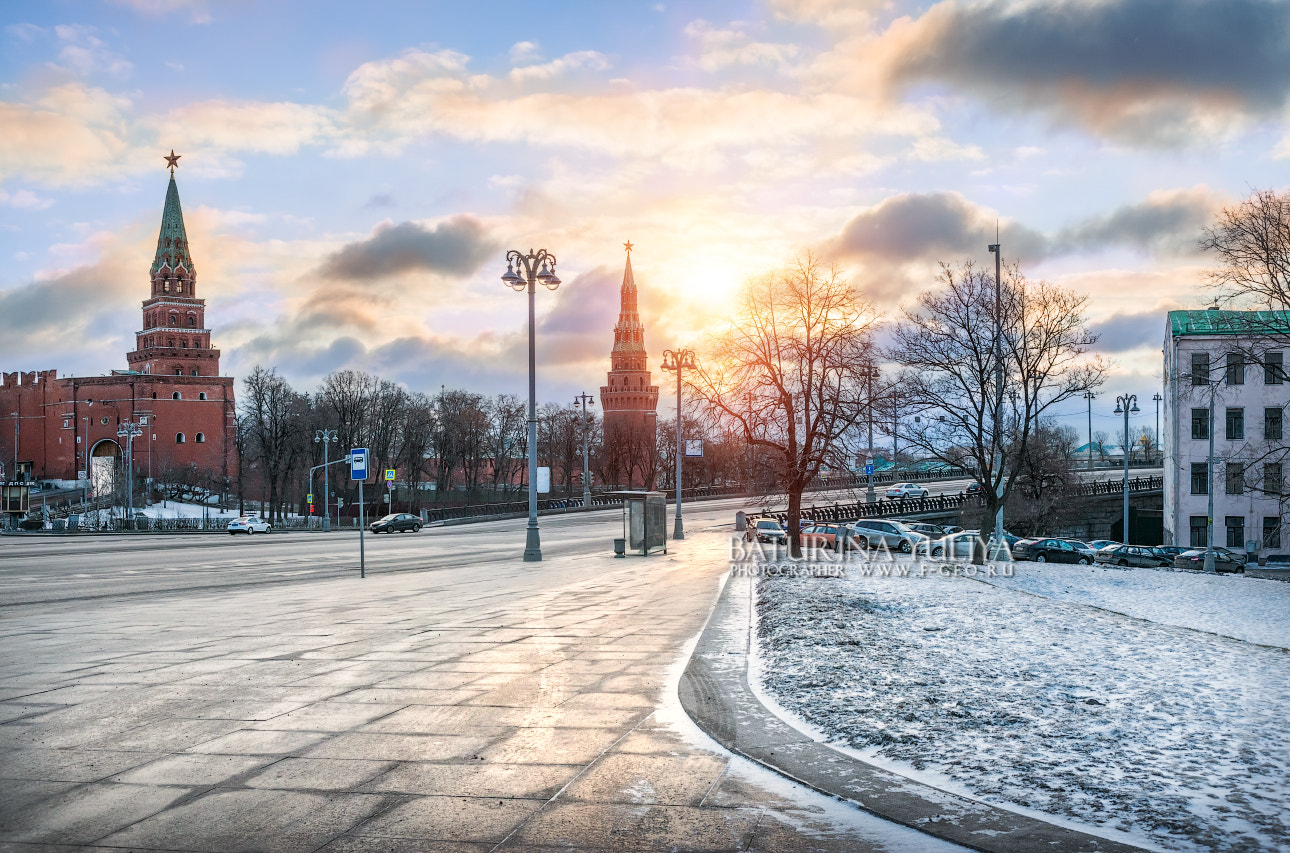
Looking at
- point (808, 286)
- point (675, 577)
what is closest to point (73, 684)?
point (675, 577)

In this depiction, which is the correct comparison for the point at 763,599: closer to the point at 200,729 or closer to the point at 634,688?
the point at 634,688

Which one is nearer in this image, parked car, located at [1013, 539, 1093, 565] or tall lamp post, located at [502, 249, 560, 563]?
tall lamp post, located at [502, 249, 560, 563]

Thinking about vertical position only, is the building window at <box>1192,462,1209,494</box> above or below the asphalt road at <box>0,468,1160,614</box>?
above

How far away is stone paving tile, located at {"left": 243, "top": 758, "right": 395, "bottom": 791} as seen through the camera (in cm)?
Result: 625

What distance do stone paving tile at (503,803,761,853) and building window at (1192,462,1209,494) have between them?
58912mm

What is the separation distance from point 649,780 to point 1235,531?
5930 centimetres

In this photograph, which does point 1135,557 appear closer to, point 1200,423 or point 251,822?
point 1200,423

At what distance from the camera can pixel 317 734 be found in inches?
296

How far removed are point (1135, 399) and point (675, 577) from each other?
68.3 m

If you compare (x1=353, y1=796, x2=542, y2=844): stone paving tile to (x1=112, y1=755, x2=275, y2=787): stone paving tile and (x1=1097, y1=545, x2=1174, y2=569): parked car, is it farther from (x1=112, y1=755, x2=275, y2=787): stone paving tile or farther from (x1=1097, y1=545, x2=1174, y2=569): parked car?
Result: (x1=1097, y1=545, x2=1174, y2=569): parked car

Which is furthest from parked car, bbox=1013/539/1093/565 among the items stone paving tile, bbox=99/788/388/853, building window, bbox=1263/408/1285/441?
stone paving tile, bbox=99/788/388/853

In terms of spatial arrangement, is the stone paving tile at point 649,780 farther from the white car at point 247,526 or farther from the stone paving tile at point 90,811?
the white car at point 247,526

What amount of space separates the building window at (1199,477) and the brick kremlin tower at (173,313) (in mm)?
119310

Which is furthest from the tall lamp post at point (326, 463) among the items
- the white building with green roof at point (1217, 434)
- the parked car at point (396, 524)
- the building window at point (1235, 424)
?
the building window at point (1235, 424)
